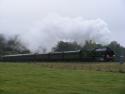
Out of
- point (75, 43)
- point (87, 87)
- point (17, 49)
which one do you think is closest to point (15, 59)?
point (75, 43)

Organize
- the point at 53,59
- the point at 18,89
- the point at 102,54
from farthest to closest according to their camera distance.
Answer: the point at 53,59
the point at 102,54
the point at 18,89

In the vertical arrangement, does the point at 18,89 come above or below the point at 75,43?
below

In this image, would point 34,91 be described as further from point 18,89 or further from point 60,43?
point 60,43

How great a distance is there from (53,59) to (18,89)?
3514 centimetres

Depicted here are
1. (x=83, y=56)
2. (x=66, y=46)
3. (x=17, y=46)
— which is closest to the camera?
(x=83, y=56)

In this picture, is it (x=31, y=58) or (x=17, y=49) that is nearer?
(x=31, y=58)

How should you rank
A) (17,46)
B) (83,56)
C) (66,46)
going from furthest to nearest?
(17,46), (66,46), (83,56)

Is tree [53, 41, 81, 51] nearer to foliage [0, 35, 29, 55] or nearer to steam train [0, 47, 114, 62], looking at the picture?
foliage [0, 35, 29, 55]

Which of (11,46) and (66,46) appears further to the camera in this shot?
(11,46)

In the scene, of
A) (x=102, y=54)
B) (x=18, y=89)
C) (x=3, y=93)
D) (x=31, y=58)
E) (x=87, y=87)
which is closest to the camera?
(x=3, y=93)

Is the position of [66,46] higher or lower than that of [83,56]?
higher

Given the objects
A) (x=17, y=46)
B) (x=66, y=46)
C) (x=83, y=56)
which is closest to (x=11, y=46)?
(x=17, y=46)

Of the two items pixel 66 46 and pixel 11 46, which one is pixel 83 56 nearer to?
pixel 66 46

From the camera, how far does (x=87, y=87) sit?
13.8 meters
